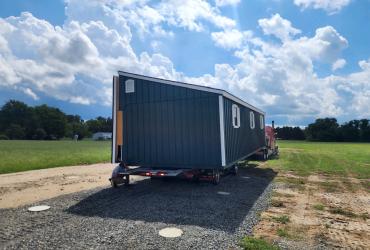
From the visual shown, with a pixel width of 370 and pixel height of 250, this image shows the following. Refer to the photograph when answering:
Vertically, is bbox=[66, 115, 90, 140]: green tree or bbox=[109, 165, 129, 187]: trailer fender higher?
bbox=[66, 115, 90, 140]: green tree

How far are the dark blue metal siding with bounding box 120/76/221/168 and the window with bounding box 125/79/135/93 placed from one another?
0.40 ft

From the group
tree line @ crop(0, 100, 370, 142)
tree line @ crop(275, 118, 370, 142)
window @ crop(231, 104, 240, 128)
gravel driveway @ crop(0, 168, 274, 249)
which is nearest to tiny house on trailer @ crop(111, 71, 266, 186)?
window @ crop(231, 104, 240, 128)

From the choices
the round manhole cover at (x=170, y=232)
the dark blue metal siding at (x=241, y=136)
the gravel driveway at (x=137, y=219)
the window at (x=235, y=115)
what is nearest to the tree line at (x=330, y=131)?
the dark blue metal siding at (x=241, y=136)

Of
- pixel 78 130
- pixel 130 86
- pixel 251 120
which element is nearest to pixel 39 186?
pixel 130 86

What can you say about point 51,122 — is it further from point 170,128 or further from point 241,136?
point 170,128

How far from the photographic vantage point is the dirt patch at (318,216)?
516 centimetres

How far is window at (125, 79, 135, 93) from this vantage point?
10960 millimetres

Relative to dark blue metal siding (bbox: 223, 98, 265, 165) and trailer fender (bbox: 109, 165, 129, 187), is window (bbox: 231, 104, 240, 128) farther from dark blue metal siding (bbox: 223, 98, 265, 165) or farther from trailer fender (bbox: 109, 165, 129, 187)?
trailer fender (bbox: 109, 165, 129, 187)

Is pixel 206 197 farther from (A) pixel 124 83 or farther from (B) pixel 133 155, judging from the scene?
(A) pixel 124 83

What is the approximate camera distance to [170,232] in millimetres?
5359

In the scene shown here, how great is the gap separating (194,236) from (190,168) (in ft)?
16.1

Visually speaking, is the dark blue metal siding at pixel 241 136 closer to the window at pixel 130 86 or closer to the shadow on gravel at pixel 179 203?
the shadow on gravel at pixel 179 203

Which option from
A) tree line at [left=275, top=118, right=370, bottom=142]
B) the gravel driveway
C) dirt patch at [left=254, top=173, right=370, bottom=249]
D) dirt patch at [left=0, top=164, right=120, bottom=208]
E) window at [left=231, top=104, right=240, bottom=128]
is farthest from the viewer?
tree line at [left=275, top=118, right=370, bottom=142]

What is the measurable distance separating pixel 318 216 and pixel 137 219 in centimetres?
398
